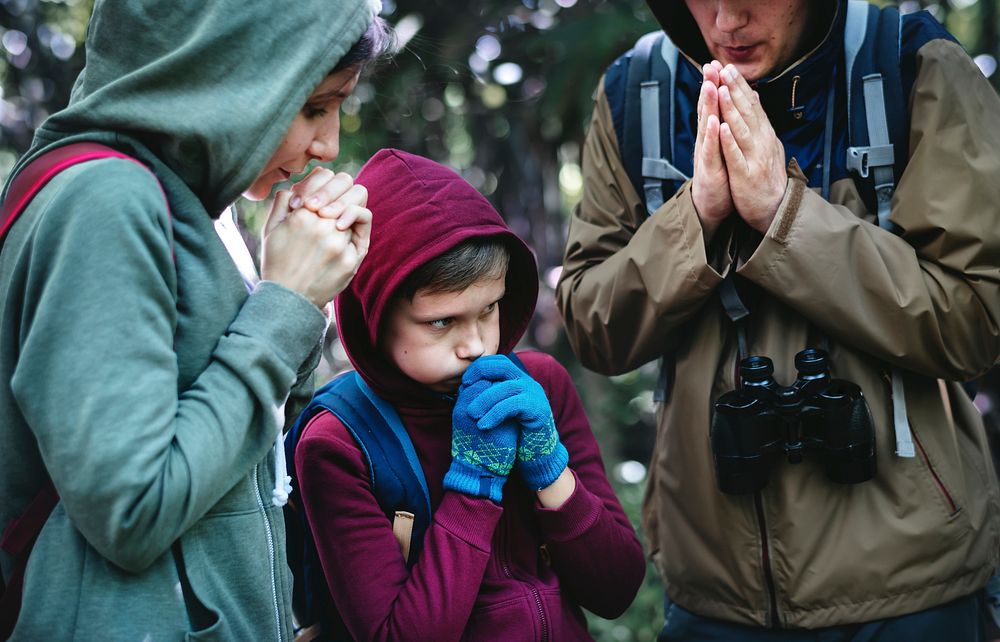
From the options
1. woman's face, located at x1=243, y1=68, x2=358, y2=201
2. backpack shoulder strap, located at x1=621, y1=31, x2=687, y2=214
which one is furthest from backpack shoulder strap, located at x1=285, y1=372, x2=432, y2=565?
backpack shoulder strap, located at x1=621, y1=31, x2=687, y2=214

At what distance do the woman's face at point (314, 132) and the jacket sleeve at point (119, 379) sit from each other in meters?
0.33

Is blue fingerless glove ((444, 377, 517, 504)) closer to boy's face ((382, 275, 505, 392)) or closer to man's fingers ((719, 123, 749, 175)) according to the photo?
boy's face ((382, 275, 505, 392))

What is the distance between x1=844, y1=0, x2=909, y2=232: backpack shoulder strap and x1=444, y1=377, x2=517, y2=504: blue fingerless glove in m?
1.06

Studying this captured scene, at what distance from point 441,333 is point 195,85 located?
2.69ft

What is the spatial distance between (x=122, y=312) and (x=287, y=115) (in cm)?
46

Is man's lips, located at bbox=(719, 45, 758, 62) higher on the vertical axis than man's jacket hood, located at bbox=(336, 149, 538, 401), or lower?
higher

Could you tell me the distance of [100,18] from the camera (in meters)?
1.66

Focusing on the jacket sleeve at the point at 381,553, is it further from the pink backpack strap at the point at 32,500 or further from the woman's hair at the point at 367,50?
the woman's hair at the point at 367,50

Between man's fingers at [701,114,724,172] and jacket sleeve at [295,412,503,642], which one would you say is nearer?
jacket sleeve at [295,412,503,642]

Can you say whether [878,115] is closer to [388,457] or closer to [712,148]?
[712,148]

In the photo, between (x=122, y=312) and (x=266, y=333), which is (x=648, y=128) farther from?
(x=122, y=312)

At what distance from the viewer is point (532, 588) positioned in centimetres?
218

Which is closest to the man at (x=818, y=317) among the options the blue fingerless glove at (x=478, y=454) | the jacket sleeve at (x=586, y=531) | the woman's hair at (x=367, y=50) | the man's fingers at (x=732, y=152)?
the man's fingers at (x=732, y=152)

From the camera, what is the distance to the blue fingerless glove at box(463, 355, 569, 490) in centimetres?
207
